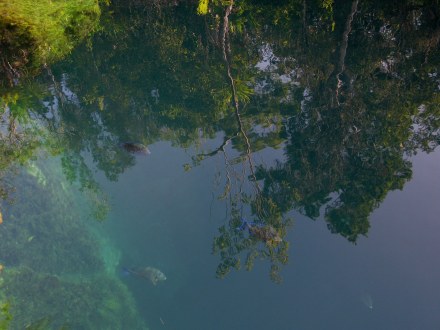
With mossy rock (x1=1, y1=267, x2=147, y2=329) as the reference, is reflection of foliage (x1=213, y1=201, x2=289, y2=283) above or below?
above

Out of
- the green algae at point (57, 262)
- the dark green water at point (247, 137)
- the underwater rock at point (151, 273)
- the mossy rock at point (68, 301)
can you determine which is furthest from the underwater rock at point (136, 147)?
the mossy rock at point (68, 301)

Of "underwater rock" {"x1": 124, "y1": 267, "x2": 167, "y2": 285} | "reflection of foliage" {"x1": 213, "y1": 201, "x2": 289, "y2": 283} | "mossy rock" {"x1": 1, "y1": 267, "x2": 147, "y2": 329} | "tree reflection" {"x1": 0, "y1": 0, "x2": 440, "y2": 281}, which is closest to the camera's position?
"reflection of foliage" {"x1": 213, "y1": 201, "x2": 289, "y2": 283}

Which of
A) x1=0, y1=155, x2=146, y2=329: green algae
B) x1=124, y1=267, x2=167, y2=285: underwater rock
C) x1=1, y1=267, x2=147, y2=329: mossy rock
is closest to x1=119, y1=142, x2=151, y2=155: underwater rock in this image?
x1=124, y1=267, x2=167, y2=285: underwater rock

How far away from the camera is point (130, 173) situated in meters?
12.6

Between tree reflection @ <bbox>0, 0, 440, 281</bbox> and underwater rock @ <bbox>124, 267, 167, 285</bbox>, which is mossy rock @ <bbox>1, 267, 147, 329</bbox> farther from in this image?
tree reflection @ <bbox>0, 0, 440, 281</bbox>

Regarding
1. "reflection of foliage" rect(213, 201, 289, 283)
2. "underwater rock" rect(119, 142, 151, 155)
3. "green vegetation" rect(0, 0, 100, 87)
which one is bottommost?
"reflection of foliage" rect(213, 201, 289, 283)

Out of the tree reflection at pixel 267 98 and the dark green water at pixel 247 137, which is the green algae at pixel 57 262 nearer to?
the dark green water at pixel 247 137

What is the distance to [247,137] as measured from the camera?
9445mm

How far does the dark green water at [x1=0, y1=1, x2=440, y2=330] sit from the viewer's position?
338 inches

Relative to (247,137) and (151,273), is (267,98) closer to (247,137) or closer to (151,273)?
(247,137)

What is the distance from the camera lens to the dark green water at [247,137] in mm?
8578

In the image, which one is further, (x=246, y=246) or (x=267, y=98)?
(x=267, y=98)

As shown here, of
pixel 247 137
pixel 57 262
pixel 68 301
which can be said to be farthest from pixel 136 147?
pixel 57 262

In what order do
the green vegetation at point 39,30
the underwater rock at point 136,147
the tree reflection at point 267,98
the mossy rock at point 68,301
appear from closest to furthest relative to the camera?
the green vegetation at point 39,30, the underwater rock at point 136,147, the tree reflection at point 267,98, the mossy rock at point 68,301
